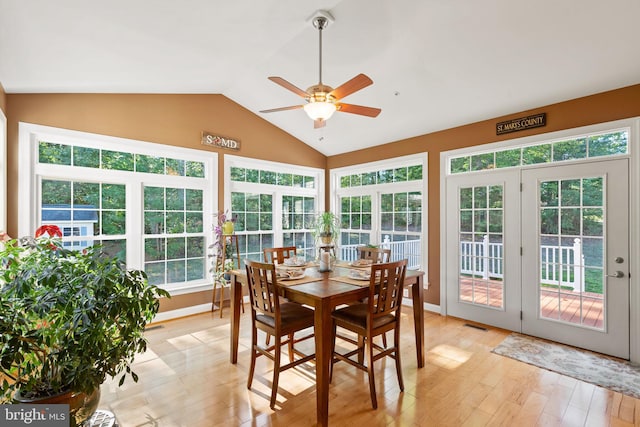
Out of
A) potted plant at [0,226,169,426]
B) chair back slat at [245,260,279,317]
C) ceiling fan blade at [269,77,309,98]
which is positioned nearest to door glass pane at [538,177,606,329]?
ceiling fan blade at [269,77,309,98]

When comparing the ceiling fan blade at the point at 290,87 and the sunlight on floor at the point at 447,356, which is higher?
the ceiling fan blade at the point at 290,87

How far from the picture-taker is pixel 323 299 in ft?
Answer: 7.24

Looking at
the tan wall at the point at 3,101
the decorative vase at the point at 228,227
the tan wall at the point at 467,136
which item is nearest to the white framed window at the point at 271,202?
the decorative vase at the point at 228,227

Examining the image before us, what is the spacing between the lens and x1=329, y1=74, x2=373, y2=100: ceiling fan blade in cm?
232

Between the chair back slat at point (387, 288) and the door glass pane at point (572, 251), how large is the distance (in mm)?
2199

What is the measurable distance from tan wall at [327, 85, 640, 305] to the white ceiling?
4.2 inches

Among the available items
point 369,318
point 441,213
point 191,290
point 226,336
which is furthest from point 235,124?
point 369,318

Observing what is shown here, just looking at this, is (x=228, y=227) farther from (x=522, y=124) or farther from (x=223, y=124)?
(x=522, y=124)

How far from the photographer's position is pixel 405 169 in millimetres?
5039

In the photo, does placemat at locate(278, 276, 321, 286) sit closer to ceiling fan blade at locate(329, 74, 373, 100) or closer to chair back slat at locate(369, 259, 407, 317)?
chair back slat at locate(369, 259, 407, 317)

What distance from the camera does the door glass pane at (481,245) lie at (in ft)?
13.1

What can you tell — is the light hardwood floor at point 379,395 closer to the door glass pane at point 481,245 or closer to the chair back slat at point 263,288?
the chair back slat at point 263,288

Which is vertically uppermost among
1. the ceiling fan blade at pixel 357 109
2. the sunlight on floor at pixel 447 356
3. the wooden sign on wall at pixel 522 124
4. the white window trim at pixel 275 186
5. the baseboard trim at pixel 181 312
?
the wooden sign on wall at pixel 522 124

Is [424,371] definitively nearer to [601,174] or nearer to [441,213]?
[441,213]
